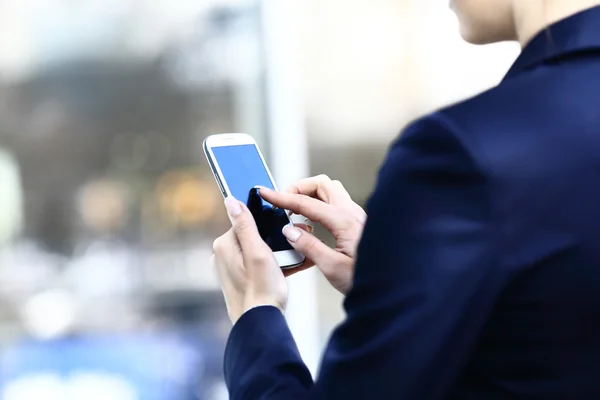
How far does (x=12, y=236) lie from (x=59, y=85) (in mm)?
459

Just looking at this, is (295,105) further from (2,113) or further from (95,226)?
(2,113)

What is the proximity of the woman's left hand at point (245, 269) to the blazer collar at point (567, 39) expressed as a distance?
286 mm

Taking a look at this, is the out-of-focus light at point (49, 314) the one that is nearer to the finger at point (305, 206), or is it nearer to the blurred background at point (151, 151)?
the blurred background at point (151, 151)

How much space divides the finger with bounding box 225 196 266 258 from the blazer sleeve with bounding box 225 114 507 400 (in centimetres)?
21

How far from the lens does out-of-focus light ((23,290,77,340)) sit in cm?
223

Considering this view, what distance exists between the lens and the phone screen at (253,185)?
0.86 meters

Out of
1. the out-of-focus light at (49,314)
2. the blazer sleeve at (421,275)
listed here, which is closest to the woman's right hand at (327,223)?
the blazer sleeve at (421,275)

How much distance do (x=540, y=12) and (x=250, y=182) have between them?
41 cm

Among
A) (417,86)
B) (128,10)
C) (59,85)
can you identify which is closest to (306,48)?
(417,86)

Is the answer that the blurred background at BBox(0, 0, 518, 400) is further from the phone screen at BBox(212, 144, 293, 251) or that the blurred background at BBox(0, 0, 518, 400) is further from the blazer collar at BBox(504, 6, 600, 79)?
the blazer collar at BBox(504, 6, 600, 79)

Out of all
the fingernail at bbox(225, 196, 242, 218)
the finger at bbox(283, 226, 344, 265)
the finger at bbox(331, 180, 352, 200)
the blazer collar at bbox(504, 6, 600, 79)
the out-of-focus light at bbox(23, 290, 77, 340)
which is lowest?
the out-of-focus light at bbox(23, 290, 77, 340)

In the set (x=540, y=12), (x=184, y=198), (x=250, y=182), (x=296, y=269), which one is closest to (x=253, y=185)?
(x=250, y=182)

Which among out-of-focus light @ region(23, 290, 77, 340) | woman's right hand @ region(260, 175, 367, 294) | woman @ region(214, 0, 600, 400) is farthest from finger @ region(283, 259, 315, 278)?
out-of-focus light @ region(23, 290, 77, 340)

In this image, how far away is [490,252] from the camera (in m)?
0.49
